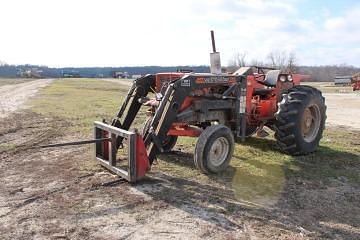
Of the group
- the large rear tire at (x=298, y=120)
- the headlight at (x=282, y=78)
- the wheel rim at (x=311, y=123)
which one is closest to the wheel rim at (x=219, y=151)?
the large rear tire at (x=298, y=120)

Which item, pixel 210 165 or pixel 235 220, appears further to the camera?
pixel 210 165

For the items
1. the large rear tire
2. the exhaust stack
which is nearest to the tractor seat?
the large rear tire

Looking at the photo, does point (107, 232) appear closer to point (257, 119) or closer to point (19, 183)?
point (19, 183)

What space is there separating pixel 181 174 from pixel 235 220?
6.95ft

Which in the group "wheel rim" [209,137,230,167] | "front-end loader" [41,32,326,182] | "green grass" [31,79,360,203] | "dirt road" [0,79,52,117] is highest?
"front-end loader" [41,32,326,182]

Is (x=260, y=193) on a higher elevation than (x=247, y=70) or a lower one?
lower

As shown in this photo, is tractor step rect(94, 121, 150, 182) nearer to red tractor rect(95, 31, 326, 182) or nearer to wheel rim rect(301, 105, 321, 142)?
red tractor rect(95, 31, 326, 182)

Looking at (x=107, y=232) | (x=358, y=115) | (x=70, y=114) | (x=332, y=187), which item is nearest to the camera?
(x=107, y=232)

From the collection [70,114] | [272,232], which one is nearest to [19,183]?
[272,232]

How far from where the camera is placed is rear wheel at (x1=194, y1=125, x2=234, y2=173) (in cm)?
708

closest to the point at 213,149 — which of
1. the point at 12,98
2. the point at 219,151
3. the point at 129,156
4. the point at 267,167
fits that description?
the point at 219,151

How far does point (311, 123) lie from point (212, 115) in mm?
2488

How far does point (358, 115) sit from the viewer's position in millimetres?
17875

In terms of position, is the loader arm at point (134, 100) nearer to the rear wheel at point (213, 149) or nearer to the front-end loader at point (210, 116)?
the front-end loader at point (210, 116)
